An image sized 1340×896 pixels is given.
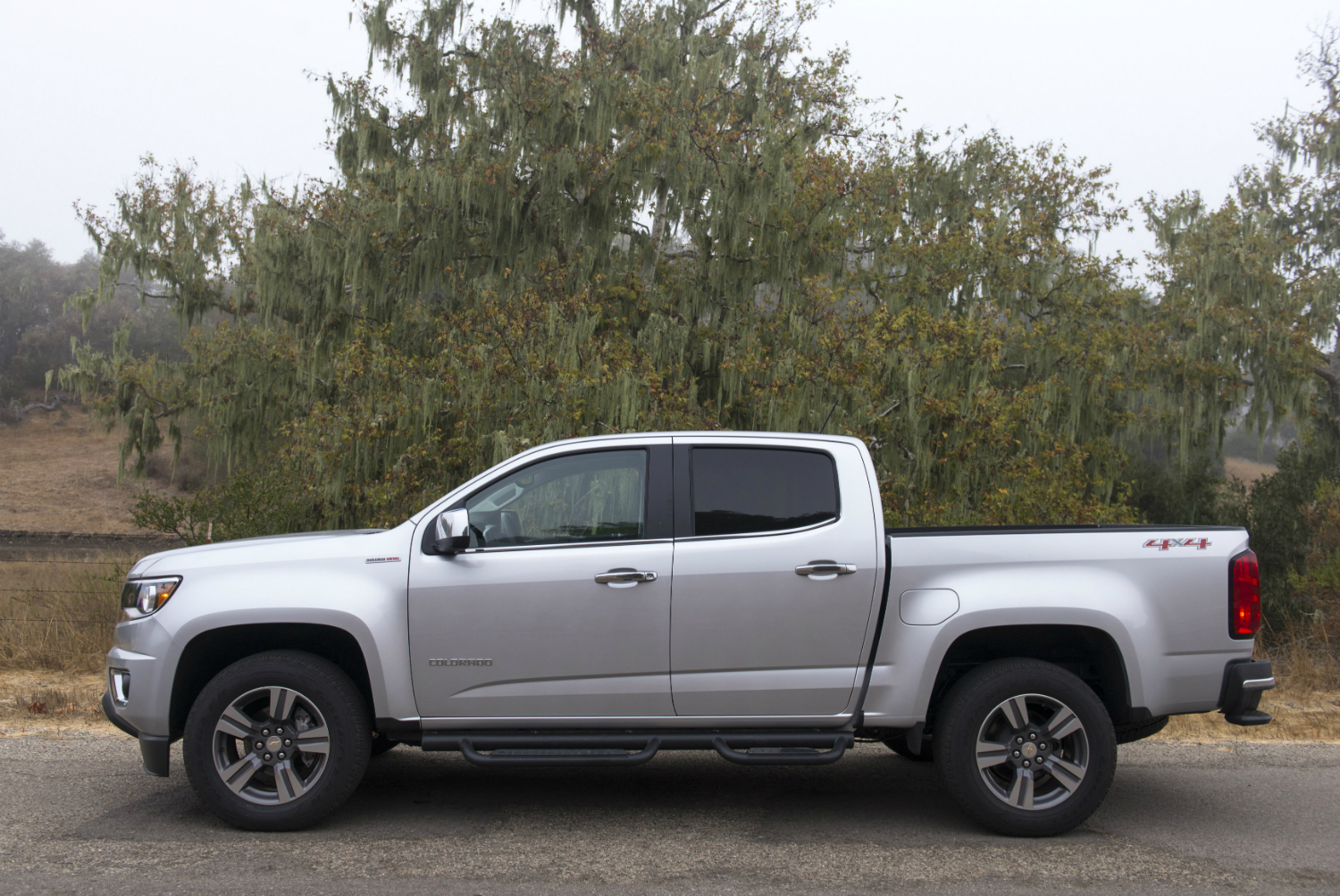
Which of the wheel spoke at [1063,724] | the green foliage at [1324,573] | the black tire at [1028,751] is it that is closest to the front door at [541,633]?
the black tire at [1028,751]

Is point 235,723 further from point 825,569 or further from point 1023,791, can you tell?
point 1023,791

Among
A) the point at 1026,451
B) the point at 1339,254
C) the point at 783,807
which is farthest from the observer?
the point at 1339,254

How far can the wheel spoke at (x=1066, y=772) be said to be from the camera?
513 centimetres

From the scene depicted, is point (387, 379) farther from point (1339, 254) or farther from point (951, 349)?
point (1339, 254)

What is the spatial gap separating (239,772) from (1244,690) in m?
4.86

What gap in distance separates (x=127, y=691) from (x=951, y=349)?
1024cm

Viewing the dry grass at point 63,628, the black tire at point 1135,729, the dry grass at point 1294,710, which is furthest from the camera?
the dry grass at point 63,628

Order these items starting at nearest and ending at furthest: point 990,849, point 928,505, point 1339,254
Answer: point 990,849
point 928,505
point 1339,254

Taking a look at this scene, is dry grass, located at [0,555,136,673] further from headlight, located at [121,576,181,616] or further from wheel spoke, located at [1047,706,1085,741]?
wheel spoke, located at [1047,706,1085,741]

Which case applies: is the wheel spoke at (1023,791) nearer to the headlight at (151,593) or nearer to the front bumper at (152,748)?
the front bumper at (152,748)

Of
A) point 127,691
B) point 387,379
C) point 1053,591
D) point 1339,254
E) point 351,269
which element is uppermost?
point 1339,254

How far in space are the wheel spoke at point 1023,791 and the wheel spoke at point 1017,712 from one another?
0.22 meters

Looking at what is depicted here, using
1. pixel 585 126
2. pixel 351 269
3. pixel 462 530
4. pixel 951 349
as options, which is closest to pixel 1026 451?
pixel 951 349

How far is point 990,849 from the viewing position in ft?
16.4
